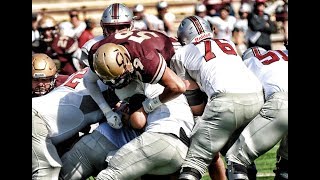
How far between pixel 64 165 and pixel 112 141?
1.31 feet

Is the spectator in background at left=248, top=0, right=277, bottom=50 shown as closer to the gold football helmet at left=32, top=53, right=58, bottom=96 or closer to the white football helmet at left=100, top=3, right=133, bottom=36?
the white football helmet at left=100, top=3, right=133, bottom=36

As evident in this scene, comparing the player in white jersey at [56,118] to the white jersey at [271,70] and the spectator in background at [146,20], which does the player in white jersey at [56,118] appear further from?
the spectator in background at [146,20]

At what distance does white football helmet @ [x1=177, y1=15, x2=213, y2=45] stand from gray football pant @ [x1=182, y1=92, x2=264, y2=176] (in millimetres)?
715

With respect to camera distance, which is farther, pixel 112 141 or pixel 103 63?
pixel 112 141

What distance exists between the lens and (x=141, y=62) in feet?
18.3

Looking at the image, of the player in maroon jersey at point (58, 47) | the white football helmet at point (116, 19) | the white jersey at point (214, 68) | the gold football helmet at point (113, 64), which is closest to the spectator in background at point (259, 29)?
the player in maroon jersey at point (58, 47)

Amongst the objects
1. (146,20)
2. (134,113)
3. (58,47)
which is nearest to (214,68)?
(134,113)

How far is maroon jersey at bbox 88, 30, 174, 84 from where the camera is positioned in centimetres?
554

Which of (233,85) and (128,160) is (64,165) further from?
(233,85)

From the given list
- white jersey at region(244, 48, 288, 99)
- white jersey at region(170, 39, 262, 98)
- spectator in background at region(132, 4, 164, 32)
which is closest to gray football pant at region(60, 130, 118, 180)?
white jersey at region(170, 39, 262, 98)
